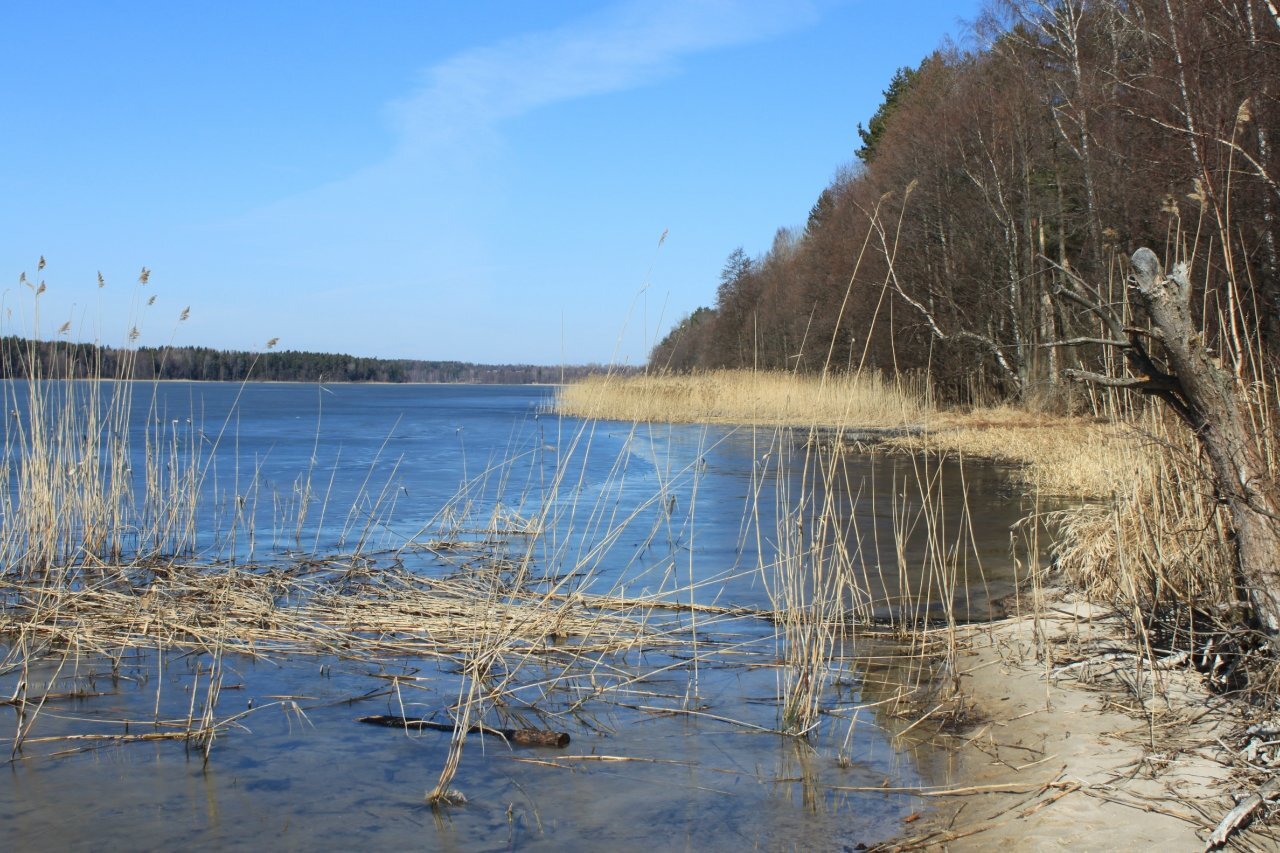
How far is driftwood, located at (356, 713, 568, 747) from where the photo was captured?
4.30 metres

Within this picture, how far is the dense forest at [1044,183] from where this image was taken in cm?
1181

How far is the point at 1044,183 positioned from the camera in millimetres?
21828

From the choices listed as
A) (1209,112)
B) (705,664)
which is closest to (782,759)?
(705,664)

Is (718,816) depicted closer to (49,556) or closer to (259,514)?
(49,556)

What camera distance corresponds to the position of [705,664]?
548 centimetres

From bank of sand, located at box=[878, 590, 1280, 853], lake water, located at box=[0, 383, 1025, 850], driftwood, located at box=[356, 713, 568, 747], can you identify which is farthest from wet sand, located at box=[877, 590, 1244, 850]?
driftwood, located at box=[356, 713, 568, 747]

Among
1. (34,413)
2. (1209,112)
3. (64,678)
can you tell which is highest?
(1209,112)

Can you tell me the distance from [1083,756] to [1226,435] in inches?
51.2

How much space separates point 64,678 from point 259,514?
5696 mm

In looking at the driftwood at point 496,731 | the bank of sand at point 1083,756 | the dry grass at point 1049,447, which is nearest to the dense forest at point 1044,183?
the dry grass at point 1049,447

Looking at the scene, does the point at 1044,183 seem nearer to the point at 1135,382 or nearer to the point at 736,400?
the point at 736,400

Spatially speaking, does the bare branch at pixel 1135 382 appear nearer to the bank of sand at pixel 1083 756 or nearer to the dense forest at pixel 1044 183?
the bank of sand at pixel 1083 756

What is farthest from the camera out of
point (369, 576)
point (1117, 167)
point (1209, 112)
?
point (1117, 167)

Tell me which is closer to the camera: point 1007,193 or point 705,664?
point 705,664
